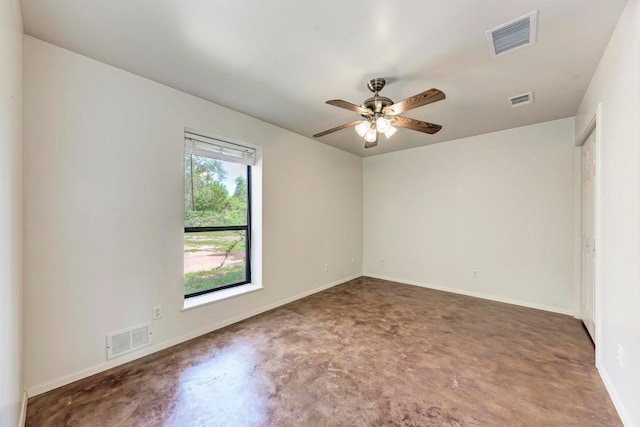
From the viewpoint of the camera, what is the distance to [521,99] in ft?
9.48

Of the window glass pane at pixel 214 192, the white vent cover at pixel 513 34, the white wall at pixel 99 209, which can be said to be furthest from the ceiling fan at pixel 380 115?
the window glass pane at pixel 214 192

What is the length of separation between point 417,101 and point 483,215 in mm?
2950

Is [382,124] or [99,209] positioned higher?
[382,124]

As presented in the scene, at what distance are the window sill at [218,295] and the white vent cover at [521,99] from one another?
3.68m

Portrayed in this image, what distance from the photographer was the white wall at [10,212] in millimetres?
1229

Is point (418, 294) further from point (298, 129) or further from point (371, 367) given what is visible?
point (298, 129)

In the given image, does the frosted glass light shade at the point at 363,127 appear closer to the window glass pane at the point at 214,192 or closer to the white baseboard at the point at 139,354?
the window glass pane at the point at 214,192

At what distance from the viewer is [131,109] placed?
7.92 feet

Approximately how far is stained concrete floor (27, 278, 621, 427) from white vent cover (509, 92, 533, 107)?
2.53 m

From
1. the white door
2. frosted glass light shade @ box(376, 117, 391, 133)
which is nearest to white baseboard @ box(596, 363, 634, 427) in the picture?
the white door

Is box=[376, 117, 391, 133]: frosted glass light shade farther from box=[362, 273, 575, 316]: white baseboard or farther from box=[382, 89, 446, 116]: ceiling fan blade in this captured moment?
box=[362, 273, 575, 316]: white baseboard

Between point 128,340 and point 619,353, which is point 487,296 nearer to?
point 619,353

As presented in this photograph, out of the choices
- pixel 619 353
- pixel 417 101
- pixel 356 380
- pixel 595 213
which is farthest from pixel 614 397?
pixel 417 101

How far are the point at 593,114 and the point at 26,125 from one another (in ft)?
15.0
